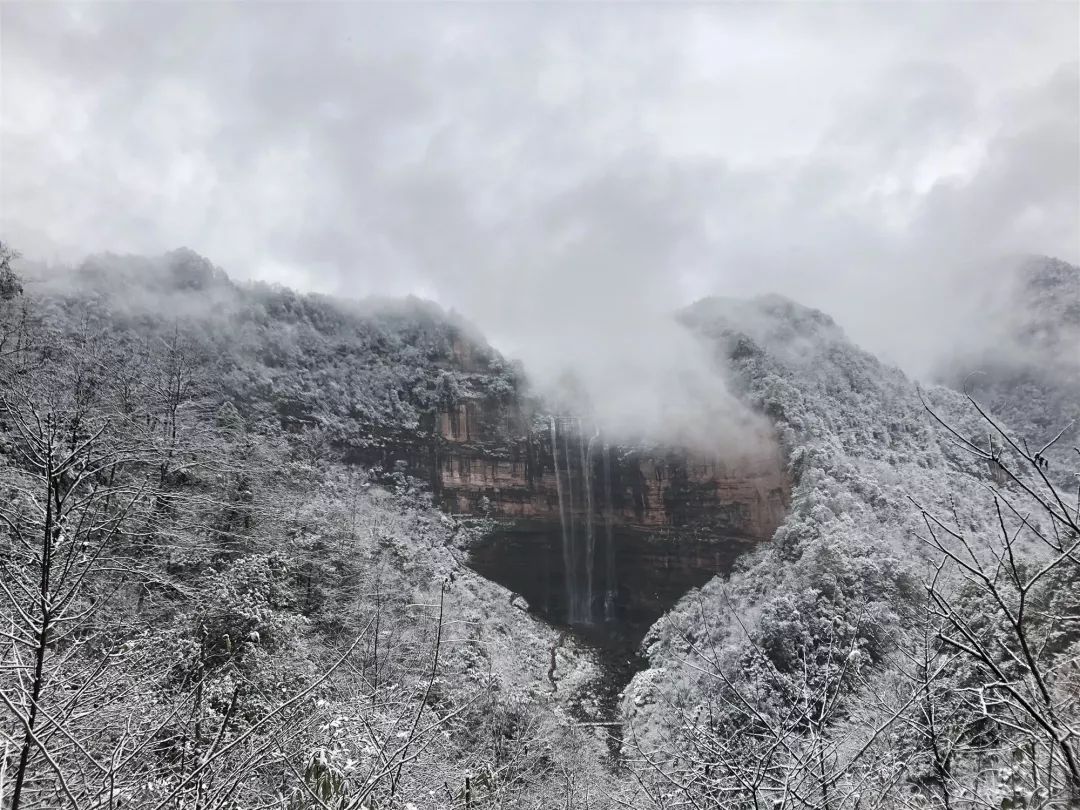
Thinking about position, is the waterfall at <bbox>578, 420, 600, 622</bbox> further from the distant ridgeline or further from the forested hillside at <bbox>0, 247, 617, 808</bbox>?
the forested hillside at <bbox>0, 247, 617, 808</bbox>

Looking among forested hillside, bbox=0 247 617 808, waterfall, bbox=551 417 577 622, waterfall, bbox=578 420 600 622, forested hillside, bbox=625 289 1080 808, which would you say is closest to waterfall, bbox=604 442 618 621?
waterfall, bbox=578 420 600 622

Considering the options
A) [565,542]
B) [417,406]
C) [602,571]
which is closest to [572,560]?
[565,542]

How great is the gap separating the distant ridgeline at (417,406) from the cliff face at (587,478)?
0.09 metres

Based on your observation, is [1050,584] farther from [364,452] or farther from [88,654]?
[364,452]

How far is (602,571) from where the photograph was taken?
41.7 meters

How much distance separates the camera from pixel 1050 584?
13.8m

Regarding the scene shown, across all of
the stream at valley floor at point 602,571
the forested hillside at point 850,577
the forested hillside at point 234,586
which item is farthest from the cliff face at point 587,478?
the forested hillside at point 850,577

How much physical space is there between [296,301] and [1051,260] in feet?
249

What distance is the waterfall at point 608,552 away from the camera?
40.5 m

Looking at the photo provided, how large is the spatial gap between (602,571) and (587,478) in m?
6.92

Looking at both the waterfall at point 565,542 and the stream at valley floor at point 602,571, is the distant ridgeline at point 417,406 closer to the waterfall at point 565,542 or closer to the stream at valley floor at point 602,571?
the waterfall at point 565,542

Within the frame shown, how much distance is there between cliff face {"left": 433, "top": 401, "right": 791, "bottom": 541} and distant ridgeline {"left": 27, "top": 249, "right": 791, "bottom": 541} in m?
0.09

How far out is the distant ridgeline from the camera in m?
38.3

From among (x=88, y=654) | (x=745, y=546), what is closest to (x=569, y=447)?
(x=745, y=546)
